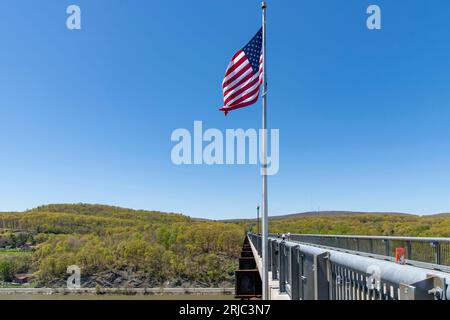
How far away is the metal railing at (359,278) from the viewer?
7.84 feet

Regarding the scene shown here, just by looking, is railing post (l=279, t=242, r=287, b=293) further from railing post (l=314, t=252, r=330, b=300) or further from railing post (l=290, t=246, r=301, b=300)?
railing post (l=314, t=252, r=330, b=300)

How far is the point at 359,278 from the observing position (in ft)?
11.7

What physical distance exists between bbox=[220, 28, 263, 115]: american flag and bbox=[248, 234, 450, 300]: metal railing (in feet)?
16.8

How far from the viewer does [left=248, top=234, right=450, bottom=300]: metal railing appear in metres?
2.39

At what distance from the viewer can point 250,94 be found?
1073cm

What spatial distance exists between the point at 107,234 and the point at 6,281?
51.4m

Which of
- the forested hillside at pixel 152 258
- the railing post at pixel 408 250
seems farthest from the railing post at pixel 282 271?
the forested hillside at pixel 152 258

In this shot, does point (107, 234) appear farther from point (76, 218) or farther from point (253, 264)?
point (253, 264)

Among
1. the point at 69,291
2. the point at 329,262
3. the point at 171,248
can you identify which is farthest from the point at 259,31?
the point at 171,248

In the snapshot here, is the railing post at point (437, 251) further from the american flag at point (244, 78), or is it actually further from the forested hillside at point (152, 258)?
the forested hillside at point (152, 258)

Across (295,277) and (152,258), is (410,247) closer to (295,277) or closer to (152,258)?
(295,277)

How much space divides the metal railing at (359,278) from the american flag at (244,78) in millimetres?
5131

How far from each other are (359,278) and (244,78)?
8.14 m

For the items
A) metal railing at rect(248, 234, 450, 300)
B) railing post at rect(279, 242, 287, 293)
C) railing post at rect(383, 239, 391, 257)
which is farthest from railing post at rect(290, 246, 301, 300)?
railing post at rect(383, 239, 391, 257)
